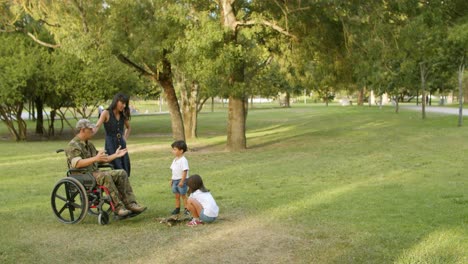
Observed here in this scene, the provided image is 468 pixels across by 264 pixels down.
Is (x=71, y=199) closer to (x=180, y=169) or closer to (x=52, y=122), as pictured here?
(x=180, y=169)

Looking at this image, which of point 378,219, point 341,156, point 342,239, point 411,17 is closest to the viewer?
point 342,239

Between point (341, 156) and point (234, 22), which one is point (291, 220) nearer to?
point (341, 156)

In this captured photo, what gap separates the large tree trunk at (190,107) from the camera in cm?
2570

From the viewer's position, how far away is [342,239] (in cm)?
613

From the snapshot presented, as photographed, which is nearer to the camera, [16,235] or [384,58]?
[16,235]

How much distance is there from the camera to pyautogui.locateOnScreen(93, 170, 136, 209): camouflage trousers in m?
6.91

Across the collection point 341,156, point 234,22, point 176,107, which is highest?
point 234,22

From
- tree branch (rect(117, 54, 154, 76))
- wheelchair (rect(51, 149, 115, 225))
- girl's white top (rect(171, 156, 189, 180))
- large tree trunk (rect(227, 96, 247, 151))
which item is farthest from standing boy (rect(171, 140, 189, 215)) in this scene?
tree branch (rect(117, 54, 154, 76))

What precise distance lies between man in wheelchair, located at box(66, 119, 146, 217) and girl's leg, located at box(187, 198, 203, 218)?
25.2 inches

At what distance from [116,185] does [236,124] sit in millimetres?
12207

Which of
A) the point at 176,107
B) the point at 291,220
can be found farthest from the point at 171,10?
the point at 291,220

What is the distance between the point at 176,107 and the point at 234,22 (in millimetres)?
4665

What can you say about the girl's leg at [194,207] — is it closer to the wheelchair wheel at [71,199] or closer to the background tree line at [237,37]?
the wheelchair wheel at [71,199]

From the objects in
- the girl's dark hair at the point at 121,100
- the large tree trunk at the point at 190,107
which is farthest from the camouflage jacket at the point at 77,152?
the large tree trunk at the point at 190,107
